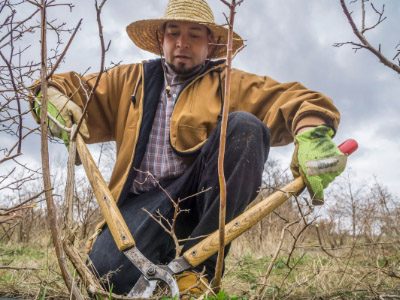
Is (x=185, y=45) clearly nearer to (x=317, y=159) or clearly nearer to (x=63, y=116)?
(x=63, y=116)

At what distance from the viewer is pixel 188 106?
311 cm

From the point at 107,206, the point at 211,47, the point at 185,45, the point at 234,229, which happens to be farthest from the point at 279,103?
the point at 107,206

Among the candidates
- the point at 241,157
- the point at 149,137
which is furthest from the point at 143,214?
the point at 241,157

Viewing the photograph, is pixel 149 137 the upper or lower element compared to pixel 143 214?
upper

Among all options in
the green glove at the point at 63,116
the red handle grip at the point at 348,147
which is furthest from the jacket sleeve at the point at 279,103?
the green glove at the point at 63,116

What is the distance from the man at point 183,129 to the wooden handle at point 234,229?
1.07 feet

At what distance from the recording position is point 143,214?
2.96 metres

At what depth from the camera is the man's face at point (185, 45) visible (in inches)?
123

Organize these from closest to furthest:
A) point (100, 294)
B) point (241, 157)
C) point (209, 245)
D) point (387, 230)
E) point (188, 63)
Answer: point (100, 294) → point (209, 245) → point (241, 157) → point (188, 63) → point (387, 230)

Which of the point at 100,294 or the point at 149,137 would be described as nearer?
the point at 100,294

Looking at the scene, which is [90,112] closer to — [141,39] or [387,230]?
[141,39]

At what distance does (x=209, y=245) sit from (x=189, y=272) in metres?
0.21

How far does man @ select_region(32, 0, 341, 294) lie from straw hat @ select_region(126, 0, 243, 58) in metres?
0.01

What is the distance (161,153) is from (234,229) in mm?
1068
